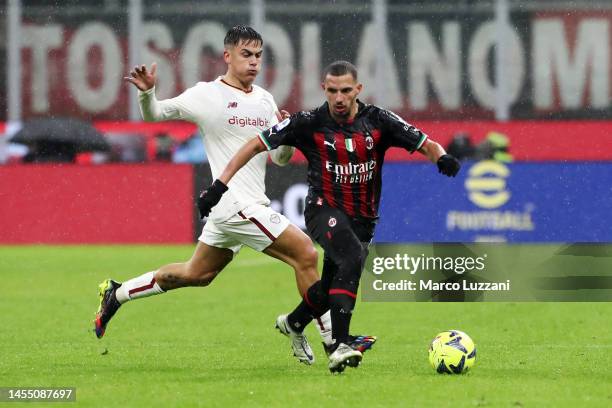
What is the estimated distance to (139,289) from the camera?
8789mm

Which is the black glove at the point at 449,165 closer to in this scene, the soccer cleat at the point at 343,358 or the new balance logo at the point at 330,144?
the new balance logo at the point at 330,144

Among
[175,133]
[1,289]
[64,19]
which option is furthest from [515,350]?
[64,19]

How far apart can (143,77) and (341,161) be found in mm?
1281

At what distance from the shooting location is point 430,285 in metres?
11.0

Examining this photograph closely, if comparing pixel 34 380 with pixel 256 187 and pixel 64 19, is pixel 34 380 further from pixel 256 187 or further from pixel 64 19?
pixel 64 19

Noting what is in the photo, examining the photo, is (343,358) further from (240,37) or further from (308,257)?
(240,37)

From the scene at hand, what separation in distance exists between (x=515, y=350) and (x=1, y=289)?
6692mm

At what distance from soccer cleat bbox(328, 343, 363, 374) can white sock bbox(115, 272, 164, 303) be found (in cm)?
167

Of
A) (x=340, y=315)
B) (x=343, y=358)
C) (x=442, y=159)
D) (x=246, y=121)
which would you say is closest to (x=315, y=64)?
(x=246, y=121)

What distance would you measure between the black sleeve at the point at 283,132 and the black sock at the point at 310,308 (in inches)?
34.2

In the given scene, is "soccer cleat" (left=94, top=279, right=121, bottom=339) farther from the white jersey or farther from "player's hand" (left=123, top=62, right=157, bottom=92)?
"player's hand" (left=123, top=62, right=157, bottom=92)

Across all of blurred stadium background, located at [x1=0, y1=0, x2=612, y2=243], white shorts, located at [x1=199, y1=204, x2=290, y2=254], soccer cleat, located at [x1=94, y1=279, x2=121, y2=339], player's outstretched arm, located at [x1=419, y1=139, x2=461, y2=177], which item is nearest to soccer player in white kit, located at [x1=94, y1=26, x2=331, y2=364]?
white shorts, located at [x1=199, y1=204, x2=290, y2=254]

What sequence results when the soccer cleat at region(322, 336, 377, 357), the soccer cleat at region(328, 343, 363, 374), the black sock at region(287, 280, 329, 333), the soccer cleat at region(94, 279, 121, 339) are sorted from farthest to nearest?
the soccer cleat at region(94, 279, 121, 339) < the black sock at region(287, 280, 329, 333) < the soccer cleat at region(322, 336, 377, 357) < the soccer cleat at region(328, 343, 363, 374)

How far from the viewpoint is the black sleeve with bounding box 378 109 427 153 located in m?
7.84
